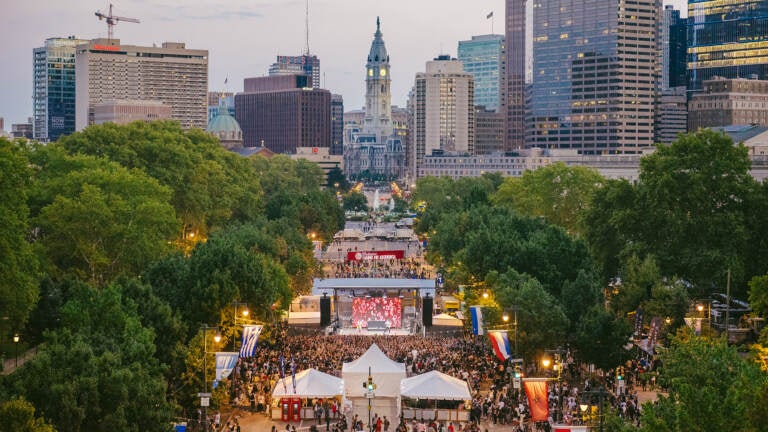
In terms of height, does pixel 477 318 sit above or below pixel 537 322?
below

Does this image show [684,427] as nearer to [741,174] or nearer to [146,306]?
[146,306]

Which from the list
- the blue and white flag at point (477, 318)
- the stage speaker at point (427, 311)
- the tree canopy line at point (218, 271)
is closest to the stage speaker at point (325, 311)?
the tree canopy line at point (218, 271)

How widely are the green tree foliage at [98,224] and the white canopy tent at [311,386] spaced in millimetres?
19098

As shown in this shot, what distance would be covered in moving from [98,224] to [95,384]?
31.9 m

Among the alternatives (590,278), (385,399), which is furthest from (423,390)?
(590,278)

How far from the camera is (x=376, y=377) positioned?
5153 cm

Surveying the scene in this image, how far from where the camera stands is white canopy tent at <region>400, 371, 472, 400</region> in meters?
49.2

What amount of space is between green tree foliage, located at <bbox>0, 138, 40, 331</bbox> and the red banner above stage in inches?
2592

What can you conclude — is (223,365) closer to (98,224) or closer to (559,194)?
(98,224)

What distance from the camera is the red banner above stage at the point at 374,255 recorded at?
119 m

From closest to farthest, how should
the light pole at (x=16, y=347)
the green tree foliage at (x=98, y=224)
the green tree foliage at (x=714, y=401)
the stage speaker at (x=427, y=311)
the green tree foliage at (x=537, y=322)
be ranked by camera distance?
the green tree foliage at (x=714, y=401), the light pole at (x=16, y=347), the green tree foliage at (x=537, y=322), the green tree foliage at (x=98, y=224), the stage speaker at (x=427, y=311)

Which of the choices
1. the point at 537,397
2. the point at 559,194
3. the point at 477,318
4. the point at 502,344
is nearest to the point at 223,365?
the point at 537,397

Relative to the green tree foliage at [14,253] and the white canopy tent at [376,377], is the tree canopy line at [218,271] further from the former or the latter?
the white canopy tent at [376,377]

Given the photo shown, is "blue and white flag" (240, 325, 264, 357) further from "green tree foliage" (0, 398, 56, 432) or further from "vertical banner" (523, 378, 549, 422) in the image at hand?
"green tree foliage" (0, 398, 56, 432)
